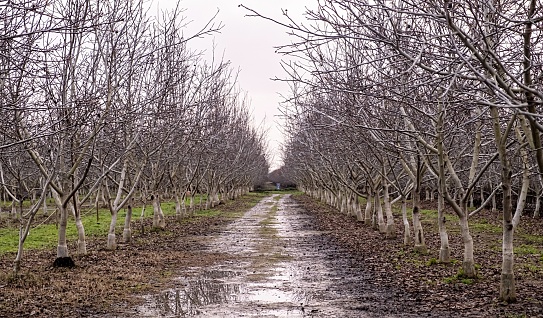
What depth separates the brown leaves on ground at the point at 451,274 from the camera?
9016 mm

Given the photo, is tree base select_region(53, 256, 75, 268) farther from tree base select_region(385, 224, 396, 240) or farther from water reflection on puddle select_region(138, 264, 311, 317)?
tree base select_region(385, 224, 396, 240)

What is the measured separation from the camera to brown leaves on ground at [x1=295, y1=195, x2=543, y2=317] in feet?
29.6

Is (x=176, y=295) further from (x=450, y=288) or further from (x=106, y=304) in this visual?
(x=450, y=288)

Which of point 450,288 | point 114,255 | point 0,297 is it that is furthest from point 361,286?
point 114,255

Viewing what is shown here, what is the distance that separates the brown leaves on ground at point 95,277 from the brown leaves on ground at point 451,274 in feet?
14.4

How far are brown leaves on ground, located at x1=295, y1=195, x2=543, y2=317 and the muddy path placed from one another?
375mm

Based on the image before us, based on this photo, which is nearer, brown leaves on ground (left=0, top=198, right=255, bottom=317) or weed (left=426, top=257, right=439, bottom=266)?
brown leaves on ground (left=0, top=198, right=255, bottom=317)

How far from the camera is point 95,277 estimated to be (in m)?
12.0

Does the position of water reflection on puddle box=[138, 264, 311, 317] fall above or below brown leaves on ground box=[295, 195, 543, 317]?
below

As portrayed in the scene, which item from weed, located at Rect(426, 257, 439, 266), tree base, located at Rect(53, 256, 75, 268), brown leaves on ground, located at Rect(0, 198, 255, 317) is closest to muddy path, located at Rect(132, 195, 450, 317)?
brown leaves on ground, located at Rect(0, 198, 255, 317)

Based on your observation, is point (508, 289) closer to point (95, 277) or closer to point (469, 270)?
point (469, 270)

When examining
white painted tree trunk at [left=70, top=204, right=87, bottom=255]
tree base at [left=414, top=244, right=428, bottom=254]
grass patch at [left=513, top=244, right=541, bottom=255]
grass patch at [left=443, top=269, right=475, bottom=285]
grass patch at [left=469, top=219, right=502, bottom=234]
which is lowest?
grass patch at [left=513, top=244, right=541, bottom=255]

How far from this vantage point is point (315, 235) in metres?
22.8

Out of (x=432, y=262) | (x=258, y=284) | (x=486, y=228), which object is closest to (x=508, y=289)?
(x=432, y=262)
